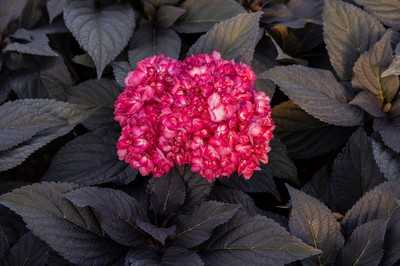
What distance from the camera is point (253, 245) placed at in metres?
1.44

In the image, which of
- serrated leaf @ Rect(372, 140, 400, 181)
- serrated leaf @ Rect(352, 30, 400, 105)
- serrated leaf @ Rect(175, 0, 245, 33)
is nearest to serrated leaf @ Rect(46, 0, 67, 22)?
serrated leaf @ Rect(175, 0, 245, 33)

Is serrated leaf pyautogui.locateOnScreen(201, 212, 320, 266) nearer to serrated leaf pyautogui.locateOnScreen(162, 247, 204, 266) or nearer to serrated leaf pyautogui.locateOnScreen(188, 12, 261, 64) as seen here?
serrated leaf pyautogui.locateOnScreen(162, 247, 204, 266)

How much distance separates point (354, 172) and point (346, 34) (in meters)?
0.41

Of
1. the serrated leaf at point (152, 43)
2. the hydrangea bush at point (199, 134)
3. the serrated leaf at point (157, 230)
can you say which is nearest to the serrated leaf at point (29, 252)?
the hydrangea bush at point (199, 134)

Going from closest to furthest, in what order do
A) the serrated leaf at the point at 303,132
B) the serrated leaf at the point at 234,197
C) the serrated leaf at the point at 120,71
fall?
the serrated leaf at the point at 234,197, the serrated leaf at the point at 120,71, the serrated leaf at the point at 303,132

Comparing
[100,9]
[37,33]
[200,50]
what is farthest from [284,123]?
[37,33]

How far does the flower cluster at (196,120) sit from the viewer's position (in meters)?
1.44

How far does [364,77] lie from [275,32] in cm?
44

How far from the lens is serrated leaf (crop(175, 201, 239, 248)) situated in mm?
1454

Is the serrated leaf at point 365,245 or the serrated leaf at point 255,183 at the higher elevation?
the serrated leaf at point 365,245

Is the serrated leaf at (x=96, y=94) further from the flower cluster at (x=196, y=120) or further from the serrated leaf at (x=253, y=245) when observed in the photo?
the serrated leaf at (x=253, y=245)

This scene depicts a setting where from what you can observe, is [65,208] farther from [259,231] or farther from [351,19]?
[351,19]

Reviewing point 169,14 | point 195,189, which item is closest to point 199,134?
point 195,189

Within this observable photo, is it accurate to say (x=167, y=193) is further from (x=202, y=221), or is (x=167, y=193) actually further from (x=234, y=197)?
(x=234, y=197)
